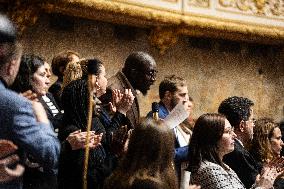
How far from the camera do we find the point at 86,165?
342 cm

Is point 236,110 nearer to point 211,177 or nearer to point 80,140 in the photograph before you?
point 211,177

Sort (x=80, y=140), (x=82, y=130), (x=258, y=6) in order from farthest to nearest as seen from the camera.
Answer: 1. (x=258, y=6)
2. (x=82, y=130)
3. (x=80, y=140)

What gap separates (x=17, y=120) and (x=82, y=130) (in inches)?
52.4

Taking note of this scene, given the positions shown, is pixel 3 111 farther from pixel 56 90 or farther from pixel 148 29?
pixel 148 29

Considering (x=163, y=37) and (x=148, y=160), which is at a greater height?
(x=163, y=37)

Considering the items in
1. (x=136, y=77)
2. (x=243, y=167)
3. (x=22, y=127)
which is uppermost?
(x=136, y=77)

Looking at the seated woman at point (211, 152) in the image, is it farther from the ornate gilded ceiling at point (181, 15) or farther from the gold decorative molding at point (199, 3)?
the gold decorative molding at point (199, 3)

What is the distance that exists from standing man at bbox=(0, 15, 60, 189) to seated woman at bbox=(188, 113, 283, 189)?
4.83ft

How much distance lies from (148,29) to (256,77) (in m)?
2.14

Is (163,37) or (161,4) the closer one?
(161,4)

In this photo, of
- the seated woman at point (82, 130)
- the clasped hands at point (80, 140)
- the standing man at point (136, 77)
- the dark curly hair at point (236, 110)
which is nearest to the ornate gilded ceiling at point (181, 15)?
the dark curly hair at point (236, 110)

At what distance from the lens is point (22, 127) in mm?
2275

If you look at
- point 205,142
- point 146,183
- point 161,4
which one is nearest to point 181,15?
point 161,4

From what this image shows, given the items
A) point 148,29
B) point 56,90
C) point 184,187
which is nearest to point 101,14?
point 148,29
